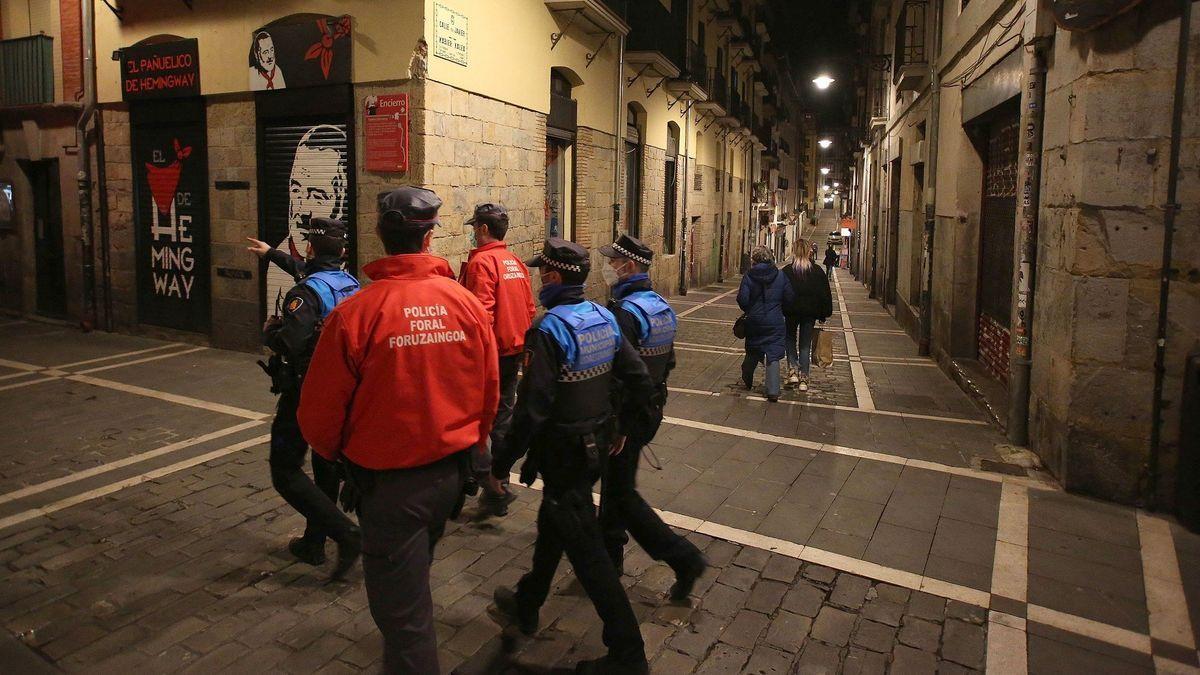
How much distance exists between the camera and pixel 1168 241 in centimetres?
533

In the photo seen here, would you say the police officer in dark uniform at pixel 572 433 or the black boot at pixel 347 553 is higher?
the police officer in dark uniform at pixel 572 433

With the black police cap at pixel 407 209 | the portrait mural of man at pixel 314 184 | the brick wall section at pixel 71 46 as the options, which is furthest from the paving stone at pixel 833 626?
the brick wall section at pixel 71 46

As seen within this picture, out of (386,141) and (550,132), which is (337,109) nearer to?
(386,141)

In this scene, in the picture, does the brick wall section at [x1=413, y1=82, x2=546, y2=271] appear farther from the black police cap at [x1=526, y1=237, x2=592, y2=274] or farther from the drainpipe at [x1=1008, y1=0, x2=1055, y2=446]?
the drainpipe at [x1=1008, y1=0, x2=1055, y2=446]

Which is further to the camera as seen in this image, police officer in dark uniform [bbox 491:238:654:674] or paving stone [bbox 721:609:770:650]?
paving stone [bbox 721:609:770:650]

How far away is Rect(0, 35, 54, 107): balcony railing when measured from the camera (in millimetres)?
12289

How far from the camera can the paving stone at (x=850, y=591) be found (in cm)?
414

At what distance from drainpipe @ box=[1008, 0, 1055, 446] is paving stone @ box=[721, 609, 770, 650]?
4142mm

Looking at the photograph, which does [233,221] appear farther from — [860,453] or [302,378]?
[860,453]

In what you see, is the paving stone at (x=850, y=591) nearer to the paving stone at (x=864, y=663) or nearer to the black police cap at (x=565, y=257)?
the paving stone at (x=864, y=663)

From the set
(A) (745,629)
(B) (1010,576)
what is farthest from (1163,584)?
(A) (745,629)

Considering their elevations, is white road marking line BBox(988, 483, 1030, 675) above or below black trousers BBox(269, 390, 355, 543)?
below

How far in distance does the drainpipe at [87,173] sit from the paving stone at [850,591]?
40.0ft

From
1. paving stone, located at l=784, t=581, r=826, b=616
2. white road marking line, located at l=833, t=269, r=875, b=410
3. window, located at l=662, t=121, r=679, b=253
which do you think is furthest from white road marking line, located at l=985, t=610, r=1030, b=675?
window, located at l=662, t=121, r=679, b=253
